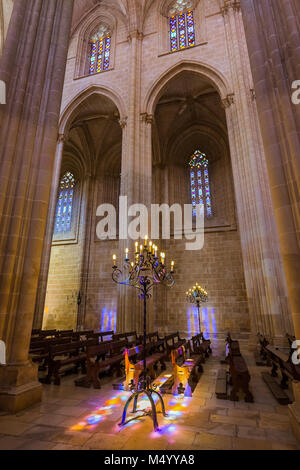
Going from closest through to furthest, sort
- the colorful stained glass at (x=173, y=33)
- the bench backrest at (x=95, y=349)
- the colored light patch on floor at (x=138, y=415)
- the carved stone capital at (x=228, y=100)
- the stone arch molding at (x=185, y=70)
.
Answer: the colored light patch on floor at (x=138, y=415)
the bench backrest at (x=95, y=349)
the carved stone capital at (x=228, y=100)
the stone arch molding at (x=185, y=70)
the colorful stained glass at (x=173, y=33)

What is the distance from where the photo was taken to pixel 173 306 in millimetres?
13781

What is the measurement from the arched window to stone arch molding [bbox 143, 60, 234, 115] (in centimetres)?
524

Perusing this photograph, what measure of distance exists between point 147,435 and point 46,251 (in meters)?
10.2

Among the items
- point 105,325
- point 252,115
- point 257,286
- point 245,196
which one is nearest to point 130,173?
point 245,196

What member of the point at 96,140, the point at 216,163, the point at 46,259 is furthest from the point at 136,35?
the point at 46,259

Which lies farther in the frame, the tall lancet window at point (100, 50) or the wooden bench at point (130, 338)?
the tall lancet window at point (100, 50)

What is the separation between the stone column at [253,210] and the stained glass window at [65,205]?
12284mm

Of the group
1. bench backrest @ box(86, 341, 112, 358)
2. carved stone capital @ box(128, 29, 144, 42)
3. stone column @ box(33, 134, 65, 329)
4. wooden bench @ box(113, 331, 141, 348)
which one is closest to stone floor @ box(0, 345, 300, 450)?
bench backrest @ box(86, 341, 112, 358)

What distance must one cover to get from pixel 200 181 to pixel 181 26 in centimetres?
898

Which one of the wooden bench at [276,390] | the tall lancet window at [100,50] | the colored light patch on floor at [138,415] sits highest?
the tall lancet window at [100,50]

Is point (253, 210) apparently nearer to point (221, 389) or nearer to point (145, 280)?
point (145, 280)

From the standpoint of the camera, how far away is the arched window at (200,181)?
15.5 meters

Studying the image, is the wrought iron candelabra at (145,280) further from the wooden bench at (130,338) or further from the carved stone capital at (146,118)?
the carved stone capital at (146,118)

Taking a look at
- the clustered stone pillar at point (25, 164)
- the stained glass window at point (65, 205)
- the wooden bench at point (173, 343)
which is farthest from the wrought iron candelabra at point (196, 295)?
the clustered stone pillar at point (25, 164)
